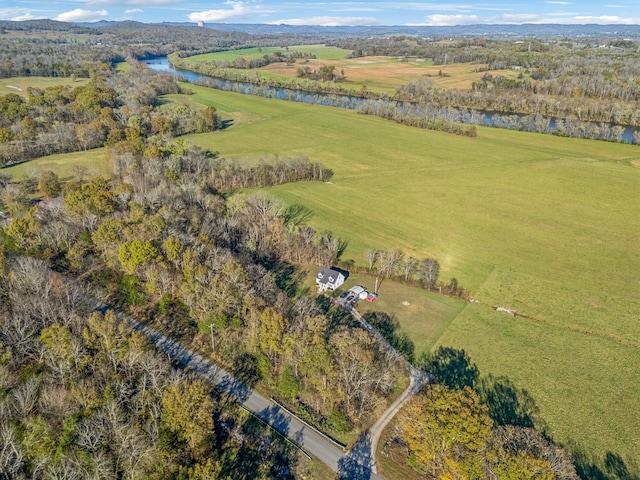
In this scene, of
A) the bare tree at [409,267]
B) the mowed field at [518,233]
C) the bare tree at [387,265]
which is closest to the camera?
the mowed field at [518,233]

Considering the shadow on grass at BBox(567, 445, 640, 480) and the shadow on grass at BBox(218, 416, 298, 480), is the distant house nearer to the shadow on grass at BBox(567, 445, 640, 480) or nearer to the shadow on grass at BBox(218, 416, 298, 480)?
the shadow on grass at BBox(218, 416, 298, 480)

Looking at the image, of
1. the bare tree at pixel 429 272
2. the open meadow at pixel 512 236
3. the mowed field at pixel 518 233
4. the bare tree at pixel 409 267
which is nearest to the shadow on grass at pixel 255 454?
the open meadow at pixel 512 236

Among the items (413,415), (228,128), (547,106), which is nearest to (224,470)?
(413,415)

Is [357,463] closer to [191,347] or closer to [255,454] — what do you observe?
[255,454]

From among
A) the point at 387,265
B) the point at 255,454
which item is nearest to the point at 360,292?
the point at 387,265

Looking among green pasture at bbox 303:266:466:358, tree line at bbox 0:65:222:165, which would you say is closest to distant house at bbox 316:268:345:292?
green pasture at bbox 303:266:466:358

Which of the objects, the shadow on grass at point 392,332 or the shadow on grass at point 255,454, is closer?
the shadow on grass at point 255,454

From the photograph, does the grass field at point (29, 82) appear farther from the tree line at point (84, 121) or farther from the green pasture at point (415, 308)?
the green pasture at point (415, 308)
